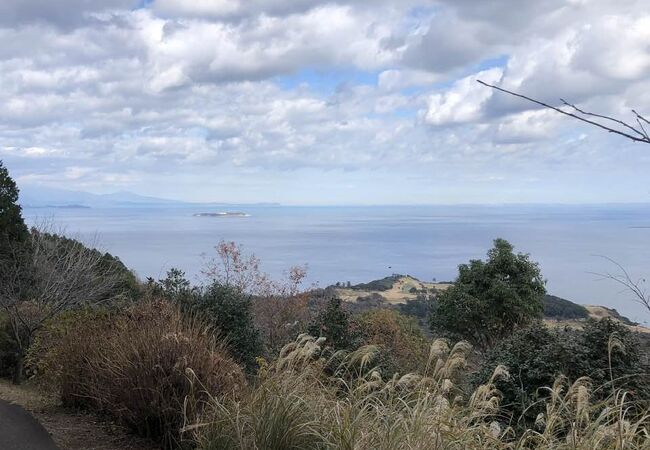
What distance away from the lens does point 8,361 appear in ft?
50.7

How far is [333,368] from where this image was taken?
9.14 metres

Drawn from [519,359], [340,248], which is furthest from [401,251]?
[519,359]

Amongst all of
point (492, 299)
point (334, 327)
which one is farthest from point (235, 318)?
point (492, 299)

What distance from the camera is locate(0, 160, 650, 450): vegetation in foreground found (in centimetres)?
412

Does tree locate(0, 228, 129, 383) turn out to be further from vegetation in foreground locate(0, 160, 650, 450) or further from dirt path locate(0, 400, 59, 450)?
dirt path locate(0, 400, 59, 450)

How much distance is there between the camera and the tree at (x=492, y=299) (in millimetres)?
17969

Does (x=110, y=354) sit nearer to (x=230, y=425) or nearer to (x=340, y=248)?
(x=230, y=425)

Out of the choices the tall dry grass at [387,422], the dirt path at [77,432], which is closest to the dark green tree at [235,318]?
the dirt path at [77,432]

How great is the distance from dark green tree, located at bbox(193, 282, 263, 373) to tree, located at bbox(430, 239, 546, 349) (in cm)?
772

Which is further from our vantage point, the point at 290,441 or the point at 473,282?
the point at 473,282

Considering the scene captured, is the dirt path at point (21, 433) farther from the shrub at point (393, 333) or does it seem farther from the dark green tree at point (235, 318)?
the shrub at point (393, 333)

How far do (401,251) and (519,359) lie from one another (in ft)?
245

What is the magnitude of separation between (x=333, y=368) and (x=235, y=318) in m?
3.90

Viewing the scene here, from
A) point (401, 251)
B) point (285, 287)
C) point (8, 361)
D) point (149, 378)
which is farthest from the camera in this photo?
point (401, 251)
